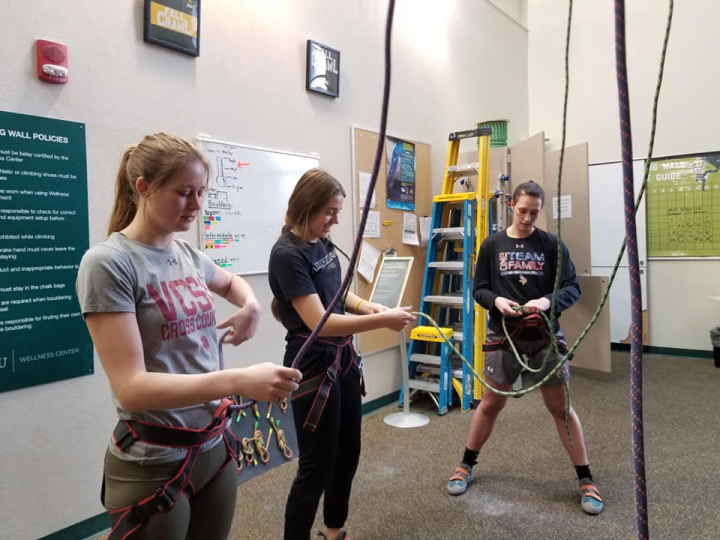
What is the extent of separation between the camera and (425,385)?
363 centimetres

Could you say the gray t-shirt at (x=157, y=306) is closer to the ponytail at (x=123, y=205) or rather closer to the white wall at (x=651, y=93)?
the ponytail at (x=123, y=205)

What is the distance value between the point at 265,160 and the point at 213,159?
343 mm

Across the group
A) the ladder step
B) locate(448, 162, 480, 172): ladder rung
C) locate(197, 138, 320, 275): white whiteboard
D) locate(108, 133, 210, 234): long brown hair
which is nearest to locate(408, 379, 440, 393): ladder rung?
the ladder step

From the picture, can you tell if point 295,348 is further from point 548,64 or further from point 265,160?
point 548,64

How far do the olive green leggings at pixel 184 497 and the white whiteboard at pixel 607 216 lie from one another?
4.81 m

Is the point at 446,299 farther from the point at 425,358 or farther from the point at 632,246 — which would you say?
the point at 632,246

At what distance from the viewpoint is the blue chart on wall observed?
2570mm

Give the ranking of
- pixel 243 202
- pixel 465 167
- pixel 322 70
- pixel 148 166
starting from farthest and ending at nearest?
pixel 465 167 → pixel 322 70 → pixel 243 202 → pixel 148 166

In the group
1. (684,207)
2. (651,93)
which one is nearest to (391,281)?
(684,207)

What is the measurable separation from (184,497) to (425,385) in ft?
9.20

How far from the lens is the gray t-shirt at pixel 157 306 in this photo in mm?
871

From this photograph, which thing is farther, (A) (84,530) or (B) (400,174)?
(B) (400,174)

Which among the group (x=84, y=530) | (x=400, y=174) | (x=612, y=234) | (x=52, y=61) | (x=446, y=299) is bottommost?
(x=84, y=530)

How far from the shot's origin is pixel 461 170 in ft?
12.8
